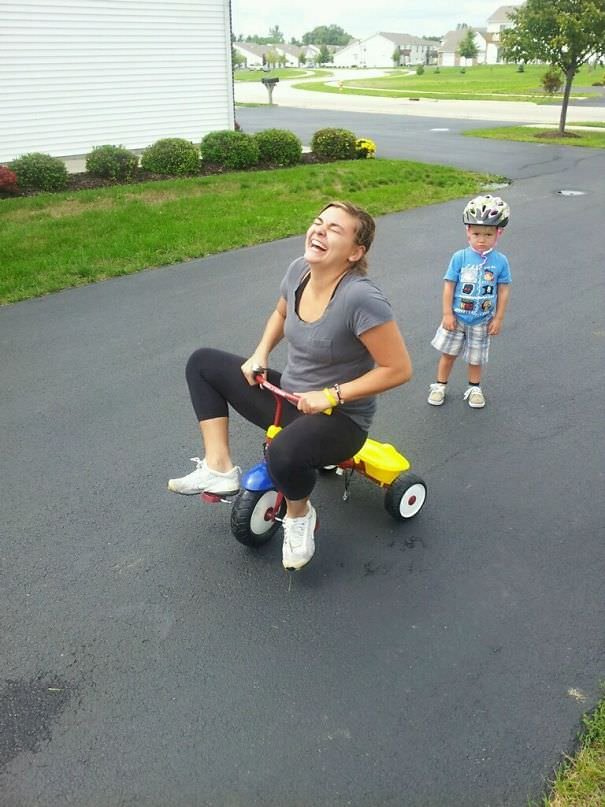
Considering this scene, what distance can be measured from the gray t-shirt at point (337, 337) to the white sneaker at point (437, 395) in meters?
1.74

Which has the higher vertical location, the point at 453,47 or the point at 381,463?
the point at 453,47

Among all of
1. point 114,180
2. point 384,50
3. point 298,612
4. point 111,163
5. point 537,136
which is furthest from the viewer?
point 384,50

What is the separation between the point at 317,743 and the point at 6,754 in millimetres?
1070

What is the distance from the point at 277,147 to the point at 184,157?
2.27 metres

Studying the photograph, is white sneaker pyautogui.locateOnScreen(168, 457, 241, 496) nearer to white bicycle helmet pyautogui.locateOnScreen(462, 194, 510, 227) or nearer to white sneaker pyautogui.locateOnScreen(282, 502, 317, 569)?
white sneaker pyautogui.locateOnScreen(282, 502, 317, 569)

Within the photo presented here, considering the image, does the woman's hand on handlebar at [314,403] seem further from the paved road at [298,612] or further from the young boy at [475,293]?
the young boy at [475,293]

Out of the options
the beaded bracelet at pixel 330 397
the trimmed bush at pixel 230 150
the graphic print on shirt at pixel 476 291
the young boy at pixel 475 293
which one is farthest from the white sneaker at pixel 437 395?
the trimmed bush at pixel 230 150

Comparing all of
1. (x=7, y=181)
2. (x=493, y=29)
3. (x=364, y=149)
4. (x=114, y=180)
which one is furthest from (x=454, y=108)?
(x=493, y=29)

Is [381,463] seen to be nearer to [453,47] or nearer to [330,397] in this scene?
[330,397]

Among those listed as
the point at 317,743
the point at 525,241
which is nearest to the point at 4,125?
the point at 525,241

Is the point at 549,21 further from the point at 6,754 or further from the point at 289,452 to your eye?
the point at 6,754

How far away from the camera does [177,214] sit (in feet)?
34.0

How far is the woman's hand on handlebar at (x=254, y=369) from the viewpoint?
3143 mm

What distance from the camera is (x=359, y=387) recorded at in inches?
112
